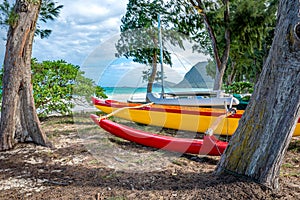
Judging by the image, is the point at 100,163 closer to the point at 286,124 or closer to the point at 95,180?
the point at 95,180

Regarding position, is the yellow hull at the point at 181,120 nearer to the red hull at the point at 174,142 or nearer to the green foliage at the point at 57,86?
the red hull at the point at 174,142

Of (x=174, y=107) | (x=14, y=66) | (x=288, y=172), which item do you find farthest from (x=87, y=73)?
(x=288, y=172)

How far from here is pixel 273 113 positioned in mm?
2209

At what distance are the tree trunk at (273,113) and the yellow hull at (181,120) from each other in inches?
86.5

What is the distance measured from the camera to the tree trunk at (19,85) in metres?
3.59

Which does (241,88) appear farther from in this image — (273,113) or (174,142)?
(273,113)

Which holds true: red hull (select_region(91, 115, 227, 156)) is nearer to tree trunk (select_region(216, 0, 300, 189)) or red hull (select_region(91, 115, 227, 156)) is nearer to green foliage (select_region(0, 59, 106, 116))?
tree trunk (select_region(216, 0, 300, 189))

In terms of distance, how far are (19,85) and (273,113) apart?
3308 millimetres

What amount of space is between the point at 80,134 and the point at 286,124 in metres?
3.64

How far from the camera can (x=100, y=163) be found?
322 cm

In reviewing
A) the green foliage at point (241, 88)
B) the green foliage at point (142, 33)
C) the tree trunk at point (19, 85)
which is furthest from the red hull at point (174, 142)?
the green foliage at point (241, 88)

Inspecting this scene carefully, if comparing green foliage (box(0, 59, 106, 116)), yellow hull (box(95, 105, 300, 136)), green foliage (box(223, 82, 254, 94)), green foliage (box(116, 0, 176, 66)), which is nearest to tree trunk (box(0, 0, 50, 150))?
green foliage (box(0, 59, 106, 116))

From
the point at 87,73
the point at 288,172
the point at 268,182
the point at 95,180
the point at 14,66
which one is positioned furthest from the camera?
the point at 87,73

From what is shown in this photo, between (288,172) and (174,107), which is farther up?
(174,107)
